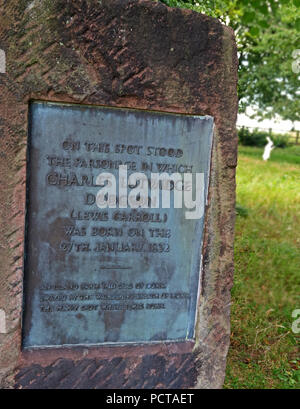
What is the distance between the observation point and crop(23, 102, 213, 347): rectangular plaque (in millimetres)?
2170

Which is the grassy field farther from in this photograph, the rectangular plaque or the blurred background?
the rectangular plaque

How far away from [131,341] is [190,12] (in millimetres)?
1738

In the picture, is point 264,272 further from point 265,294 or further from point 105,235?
point 105,235

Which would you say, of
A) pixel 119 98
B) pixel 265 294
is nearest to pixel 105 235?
pixel 119 98

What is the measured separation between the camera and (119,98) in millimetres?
2188

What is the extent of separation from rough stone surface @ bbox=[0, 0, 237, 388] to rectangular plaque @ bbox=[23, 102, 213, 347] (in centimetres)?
6

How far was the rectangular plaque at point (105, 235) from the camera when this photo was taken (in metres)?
2.17

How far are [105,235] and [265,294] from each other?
241cm

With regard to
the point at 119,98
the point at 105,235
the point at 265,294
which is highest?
the point at 119,98

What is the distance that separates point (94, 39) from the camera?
2113mm

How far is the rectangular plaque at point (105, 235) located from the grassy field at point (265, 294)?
3.45 feet

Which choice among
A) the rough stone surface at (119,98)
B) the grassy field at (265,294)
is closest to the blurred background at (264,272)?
the grassy field at (265,294)

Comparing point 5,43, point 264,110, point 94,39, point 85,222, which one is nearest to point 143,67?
point 94,39

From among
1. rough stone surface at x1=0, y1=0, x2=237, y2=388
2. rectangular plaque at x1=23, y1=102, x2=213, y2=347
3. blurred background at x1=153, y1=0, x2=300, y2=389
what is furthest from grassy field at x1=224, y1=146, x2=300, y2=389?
rectangular plaque at x1=23, y1=102, x2=213, y2=347
